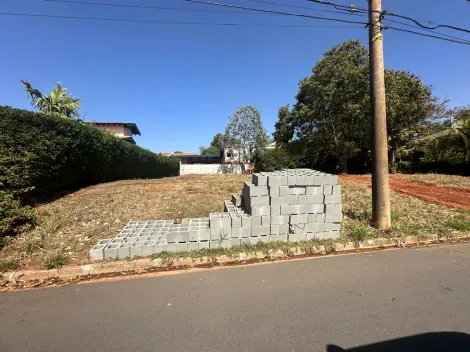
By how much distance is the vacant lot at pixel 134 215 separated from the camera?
405cm

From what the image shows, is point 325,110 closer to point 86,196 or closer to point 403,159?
point 403,159

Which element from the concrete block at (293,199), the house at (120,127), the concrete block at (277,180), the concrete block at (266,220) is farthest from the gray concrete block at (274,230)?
the house at (120,127)

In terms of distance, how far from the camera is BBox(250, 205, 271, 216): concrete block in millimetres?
4035

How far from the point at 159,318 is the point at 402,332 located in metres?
2.31

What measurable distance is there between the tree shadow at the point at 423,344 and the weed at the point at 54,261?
148 inches

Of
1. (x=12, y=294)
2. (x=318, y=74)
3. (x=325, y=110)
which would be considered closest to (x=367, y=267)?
(x=12, y=294)

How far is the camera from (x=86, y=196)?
260 inches

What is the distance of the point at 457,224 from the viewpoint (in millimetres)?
4957

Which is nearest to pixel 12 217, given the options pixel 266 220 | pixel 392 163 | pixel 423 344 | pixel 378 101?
pixel 266 220

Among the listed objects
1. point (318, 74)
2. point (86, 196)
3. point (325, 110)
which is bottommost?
point (86, 196)

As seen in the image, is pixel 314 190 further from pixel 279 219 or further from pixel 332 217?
pixel 279 219

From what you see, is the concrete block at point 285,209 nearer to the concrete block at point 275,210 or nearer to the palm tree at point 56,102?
the concrete block at point 275,210

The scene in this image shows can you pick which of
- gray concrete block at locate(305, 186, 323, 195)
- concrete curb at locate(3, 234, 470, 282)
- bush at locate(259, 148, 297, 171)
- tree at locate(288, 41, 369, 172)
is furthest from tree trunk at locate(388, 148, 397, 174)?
gray concrete block at locate(305, 186, 323, 195)

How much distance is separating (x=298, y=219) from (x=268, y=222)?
0.56 meters
